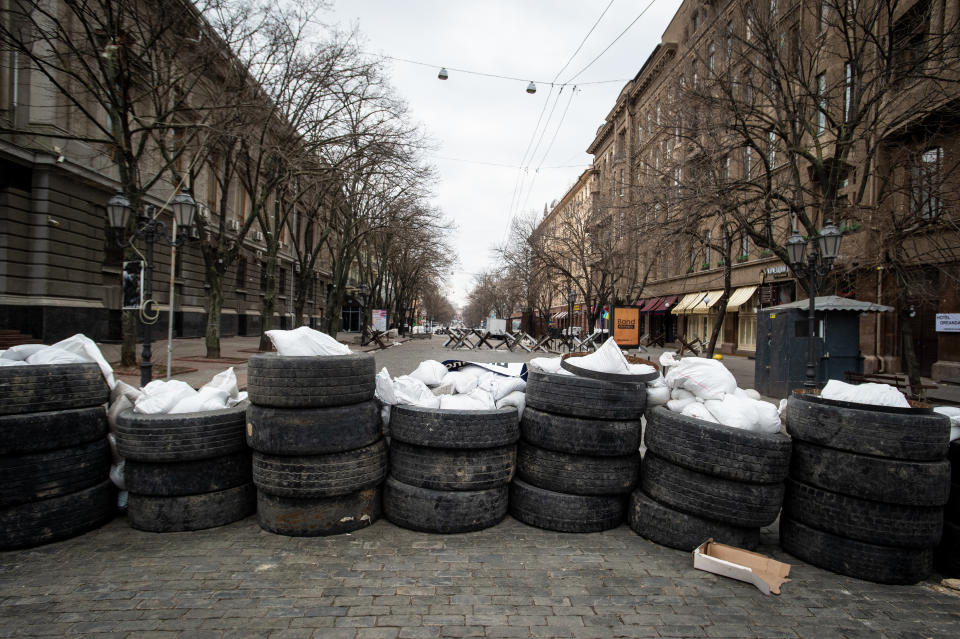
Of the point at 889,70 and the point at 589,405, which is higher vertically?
the point at 889,70

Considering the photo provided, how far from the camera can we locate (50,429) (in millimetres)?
3520

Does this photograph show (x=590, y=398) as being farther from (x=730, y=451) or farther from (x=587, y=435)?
(x=730, y=451)

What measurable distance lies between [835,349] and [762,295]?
15622 millimetres

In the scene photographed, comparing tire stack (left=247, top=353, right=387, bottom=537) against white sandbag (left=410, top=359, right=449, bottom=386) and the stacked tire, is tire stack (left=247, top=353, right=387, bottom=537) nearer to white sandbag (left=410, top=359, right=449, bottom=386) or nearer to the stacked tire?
white sandbag (left=410, top=359, right=449, bottom=386)

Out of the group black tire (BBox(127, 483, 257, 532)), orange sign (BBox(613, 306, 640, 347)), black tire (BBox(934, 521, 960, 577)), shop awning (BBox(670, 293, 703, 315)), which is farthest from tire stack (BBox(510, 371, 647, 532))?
shop awning (BBox(670, 293, 703, 315))

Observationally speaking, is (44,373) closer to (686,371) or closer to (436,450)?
(436,450)

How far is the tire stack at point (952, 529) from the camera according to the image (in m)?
3.37

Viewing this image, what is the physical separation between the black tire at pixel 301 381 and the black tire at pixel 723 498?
2570 millimetres

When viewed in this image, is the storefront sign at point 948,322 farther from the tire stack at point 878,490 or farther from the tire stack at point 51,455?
the tire stack at point 51,455

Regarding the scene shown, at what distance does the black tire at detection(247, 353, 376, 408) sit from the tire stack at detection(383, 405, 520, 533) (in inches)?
20.5

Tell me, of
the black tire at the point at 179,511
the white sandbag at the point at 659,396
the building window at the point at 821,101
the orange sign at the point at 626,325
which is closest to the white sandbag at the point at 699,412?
the white sandbag at the point at 659,396

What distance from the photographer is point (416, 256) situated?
150 ft

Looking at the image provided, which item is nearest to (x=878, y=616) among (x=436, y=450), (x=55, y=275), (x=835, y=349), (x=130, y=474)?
(x=436, y=450)

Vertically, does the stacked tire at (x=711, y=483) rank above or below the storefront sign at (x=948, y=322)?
below
